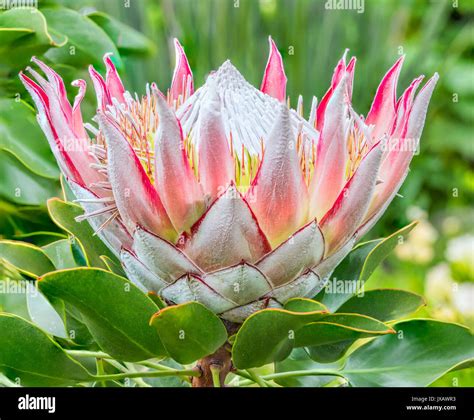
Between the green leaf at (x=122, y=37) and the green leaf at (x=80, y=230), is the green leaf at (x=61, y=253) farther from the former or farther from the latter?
the green leaf at (x=122, y=37)

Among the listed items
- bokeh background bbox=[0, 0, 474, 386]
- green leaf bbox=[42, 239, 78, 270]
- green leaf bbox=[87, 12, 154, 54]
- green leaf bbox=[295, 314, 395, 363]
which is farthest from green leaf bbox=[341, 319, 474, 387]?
green leaf bbox=[87, 12, 154, 54]

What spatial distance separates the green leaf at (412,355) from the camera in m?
0.77

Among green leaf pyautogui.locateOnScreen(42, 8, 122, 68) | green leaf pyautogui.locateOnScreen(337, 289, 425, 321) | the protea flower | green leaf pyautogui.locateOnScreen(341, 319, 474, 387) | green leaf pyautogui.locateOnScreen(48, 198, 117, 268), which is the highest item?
green leaf pyautogui.locateOnScreen(42, 8, 122, 68)

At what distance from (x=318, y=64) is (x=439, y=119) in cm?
83

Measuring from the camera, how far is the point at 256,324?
64 centimetres

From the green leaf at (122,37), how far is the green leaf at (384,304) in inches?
21.1

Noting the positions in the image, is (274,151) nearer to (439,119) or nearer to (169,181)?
(169,181)

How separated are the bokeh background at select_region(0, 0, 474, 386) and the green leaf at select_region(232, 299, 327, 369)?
1.16 feet

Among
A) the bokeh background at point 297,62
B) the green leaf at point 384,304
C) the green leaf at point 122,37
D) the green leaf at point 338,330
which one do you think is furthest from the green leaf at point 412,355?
the green leaf at point 122,37

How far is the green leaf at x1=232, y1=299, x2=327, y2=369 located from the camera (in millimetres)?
→ 633

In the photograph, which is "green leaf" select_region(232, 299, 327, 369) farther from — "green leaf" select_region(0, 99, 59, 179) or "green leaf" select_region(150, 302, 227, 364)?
"green leaf" select_region(0, 99, 59, 179)

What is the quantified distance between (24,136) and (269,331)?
0.47 metres

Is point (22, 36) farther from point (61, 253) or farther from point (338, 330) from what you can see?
point (338, 330)
